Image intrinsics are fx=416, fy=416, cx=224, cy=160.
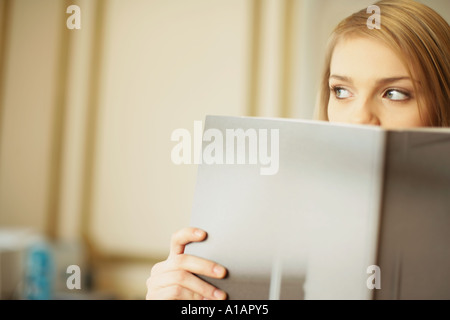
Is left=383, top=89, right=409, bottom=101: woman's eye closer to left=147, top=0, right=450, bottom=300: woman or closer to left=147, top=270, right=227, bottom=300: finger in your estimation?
left=147, top=0, right=450, bottom=300: woman

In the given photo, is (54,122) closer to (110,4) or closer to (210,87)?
(110,4)

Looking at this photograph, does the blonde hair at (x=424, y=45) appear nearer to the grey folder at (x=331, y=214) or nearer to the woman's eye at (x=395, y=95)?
the woman's eye at (x=395, y=95)

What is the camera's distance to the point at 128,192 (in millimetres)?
1396

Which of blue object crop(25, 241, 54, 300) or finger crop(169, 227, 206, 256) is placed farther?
blue object crop(25, 241, 54, 300)

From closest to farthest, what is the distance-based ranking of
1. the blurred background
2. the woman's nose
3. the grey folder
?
1. the grey folder
2. the woman's nose
3. the blurred background

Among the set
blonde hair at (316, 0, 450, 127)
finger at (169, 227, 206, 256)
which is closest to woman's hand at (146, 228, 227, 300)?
finger at (169, 227, 206, 256)

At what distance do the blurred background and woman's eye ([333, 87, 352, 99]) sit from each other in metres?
0.41

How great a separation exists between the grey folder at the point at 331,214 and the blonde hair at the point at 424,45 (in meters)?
0.30

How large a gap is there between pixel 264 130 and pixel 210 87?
2.79ft

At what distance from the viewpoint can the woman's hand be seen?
0.51 m

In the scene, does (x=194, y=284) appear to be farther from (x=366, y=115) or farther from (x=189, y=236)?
(x=366, y=115)

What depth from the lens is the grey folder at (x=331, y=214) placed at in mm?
473

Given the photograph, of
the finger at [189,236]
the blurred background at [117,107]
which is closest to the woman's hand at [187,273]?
the finger at [189,236]

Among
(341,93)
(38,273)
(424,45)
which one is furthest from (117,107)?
(424,45)
